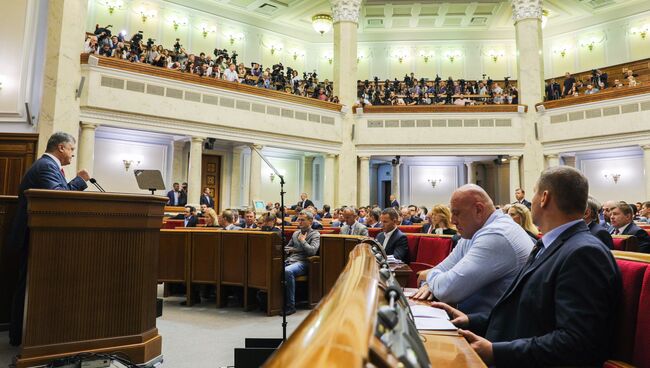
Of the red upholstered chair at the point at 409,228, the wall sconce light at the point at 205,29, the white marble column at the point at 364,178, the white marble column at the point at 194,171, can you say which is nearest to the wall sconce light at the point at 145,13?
the wall sconce light at the point at 205,29

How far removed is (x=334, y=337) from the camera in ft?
1.74

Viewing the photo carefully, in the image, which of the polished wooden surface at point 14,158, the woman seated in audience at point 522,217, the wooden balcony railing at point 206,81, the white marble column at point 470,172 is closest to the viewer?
the woman seated in audience at point 522,217

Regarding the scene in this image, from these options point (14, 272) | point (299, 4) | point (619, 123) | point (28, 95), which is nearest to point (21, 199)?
point (14, 272)

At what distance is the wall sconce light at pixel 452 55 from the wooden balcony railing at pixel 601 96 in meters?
6.64

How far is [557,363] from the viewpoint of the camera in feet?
4.71

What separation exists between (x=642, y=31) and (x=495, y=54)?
5.35 m

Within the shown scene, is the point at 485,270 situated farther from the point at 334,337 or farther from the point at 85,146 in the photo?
the point at 85,146

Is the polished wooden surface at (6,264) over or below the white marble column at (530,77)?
below

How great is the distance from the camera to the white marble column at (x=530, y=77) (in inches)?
543

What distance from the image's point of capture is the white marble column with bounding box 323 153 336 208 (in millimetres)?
14109

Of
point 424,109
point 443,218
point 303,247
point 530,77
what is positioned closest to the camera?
point 443,218

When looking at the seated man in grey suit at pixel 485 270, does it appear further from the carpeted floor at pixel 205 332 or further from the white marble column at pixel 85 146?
the white marble column at pixel 85 146

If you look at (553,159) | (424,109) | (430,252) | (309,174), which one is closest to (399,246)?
(430,252)

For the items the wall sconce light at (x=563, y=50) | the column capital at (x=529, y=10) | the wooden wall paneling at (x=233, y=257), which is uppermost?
the wall sconce light at (x=563, y=50)
